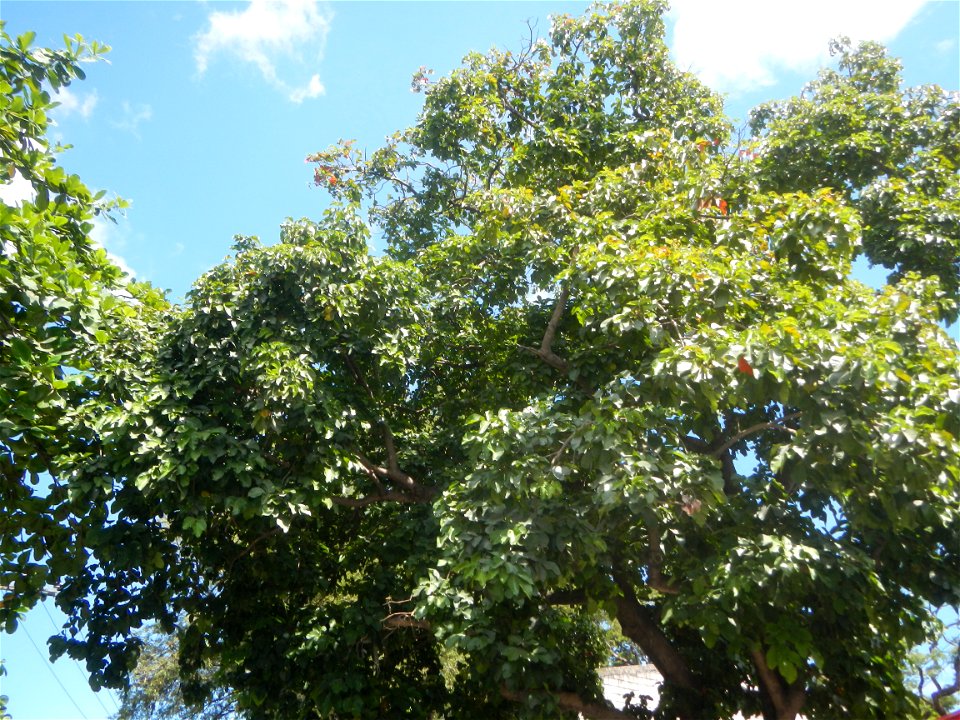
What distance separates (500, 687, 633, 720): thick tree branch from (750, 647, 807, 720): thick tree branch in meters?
1.25

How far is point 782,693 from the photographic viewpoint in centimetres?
709

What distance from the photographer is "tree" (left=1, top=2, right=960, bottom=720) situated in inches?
228

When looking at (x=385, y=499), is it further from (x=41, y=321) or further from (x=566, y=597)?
(x=41, y=321)

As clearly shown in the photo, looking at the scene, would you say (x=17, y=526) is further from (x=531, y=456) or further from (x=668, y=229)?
(x=668, y=229)

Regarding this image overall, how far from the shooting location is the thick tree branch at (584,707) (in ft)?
24.2

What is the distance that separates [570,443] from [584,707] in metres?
2.90

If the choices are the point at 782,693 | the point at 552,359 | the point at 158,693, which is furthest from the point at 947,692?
the point at 158,693

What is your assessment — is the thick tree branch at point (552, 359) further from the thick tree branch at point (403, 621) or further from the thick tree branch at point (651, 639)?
the thick tree branch at point (403, 621)

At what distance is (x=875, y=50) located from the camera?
33.7 ft

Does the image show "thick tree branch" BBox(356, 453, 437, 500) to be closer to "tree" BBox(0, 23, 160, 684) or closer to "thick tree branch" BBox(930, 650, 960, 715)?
"tree" BBox(0, 23, 160, 684)

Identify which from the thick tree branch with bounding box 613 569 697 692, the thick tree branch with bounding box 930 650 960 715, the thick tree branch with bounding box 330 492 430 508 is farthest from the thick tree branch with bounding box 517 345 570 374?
the thick tree branch with bounding box 930 650 960 715

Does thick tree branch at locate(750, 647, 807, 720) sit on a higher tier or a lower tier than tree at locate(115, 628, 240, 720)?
lower

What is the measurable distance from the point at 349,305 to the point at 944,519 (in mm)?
4761

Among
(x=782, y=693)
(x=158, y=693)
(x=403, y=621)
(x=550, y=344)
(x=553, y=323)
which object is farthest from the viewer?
(x=158, y=693)
